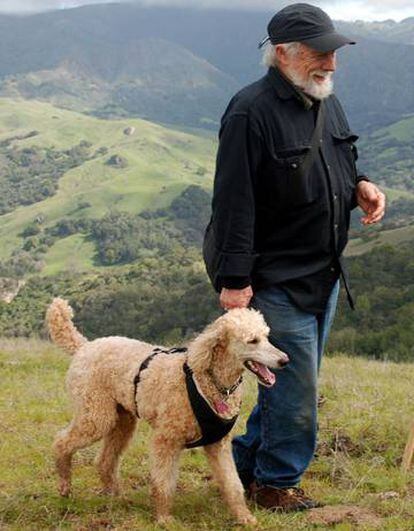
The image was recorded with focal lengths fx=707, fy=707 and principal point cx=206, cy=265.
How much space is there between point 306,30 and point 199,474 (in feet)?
13.0

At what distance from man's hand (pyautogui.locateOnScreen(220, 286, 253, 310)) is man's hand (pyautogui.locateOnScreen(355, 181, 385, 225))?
120 centimetres

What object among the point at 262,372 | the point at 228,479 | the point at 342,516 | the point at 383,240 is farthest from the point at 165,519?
the point at 383,240

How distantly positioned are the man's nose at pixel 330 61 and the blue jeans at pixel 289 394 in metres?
1.53

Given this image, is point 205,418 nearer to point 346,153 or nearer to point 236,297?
point 236,297

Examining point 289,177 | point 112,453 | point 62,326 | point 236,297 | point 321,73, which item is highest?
point 321,73

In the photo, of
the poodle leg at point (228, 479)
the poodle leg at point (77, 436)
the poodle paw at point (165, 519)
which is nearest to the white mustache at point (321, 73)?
the poodle leg at point (228, 479)

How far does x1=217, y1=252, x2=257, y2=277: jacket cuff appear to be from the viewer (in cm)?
460

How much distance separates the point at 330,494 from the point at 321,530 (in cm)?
97

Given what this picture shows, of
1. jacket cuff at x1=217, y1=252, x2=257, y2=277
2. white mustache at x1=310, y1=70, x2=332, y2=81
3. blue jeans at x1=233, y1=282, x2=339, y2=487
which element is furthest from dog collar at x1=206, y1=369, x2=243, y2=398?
white mustache at x1=310, y1=70, x2=332, y2=81

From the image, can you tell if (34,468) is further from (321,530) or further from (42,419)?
(321,530)

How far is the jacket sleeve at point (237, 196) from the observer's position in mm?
4547

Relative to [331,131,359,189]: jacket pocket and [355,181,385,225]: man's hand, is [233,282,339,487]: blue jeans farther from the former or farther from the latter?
[331,131,359,189]: jacket pocket

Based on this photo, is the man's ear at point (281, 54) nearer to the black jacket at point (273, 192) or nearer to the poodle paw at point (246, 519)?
the black jacket at point (273, 192)

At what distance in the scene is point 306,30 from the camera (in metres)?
4.49
